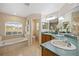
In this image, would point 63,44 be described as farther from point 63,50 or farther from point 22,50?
point 22,50

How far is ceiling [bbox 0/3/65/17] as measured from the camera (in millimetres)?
1684

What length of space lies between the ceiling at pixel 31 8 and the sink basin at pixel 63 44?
1.78 feet

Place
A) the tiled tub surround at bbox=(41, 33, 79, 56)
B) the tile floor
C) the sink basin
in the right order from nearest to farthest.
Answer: the tiled tub surround at bbox=(41, 33, 79, 56) → the sink basin → the tile floor

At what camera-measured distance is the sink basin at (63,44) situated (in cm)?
159

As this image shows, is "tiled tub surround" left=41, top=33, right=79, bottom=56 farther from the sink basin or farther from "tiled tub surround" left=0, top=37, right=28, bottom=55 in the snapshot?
"tiled tub surround" left=0, top=37, right=28, bottom=55

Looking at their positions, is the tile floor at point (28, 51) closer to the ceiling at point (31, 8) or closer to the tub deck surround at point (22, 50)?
the tub deck surround at point (22, 50)

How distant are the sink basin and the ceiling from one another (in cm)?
54

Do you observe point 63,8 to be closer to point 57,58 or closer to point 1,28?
point 57,58

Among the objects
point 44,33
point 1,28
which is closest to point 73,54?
point 44,33

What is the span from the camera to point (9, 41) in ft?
5.57

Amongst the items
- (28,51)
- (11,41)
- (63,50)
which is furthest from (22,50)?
(63,50)

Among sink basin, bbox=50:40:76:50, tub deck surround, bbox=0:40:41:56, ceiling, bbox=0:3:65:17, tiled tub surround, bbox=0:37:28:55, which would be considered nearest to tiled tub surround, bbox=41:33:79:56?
sink basin, bbox=50:40:76:50

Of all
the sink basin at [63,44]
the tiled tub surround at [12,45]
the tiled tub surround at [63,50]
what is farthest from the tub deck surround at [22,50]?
the sink basin at [63,44]

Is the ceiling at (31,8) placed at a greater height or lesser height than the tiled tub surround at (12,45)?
greater
